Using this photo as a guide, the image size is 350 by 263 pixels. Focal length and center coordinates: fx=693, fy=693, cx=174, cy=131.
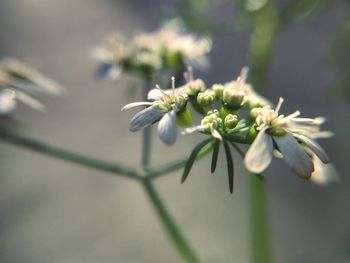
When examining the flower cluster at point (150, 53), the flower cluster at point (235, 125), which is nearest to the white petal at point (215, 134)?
the flower cluster at point (235, 125)

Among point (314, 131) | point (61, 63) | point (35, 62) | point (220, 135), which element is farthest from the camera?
point (61, 63)

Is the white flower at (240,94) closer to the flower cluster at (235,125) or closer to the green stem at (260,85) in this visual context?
the flower cluster at (235,125)

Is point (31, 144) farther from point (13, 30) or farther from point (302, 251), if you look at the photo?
point (13, 30)

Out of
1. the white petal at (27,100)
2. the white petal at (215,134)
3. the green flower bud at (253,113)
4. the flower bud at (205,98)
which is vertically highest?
the white petal at (27,100)

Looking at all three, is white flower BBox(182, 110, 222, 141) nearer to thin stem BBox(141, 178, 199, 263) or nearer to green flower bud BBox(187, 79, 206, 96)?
green flower bud BBox(187, 79, 206, 96)

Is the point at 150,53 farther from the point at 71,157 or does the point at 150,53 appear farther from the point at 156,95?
the point at 156,95

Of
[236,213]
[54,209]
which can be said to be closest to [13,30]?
[54,209]

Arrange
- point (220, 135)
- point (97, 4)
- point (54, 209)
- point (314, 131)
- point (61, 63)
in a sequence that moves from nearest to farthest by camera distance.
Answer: point (220, 135) < point (314, 131) < point (54, 209) < point (61, 63) < point (97, 4)

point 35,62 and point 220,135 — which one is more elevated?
point 35,62
